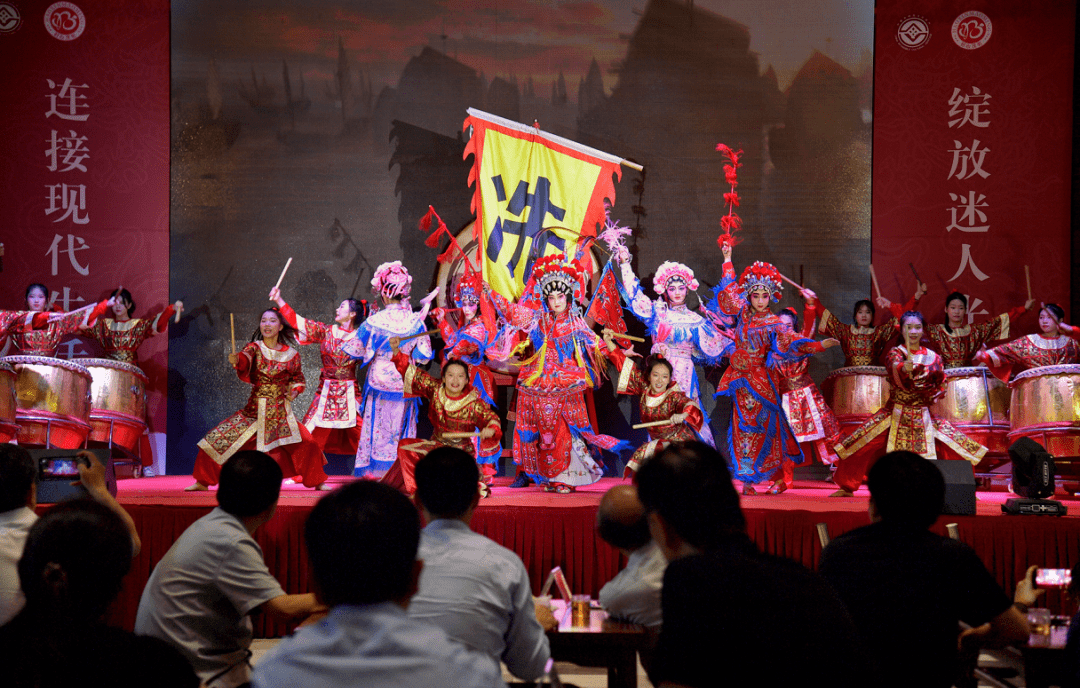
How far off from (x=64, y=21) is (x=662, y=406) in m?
5.20

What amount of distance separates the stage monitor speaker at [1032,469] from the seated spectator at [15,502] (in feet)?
13.0

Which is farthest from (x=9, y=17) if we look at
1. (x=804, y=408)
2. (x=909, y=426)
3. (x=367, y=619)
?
(x=367, y=619)

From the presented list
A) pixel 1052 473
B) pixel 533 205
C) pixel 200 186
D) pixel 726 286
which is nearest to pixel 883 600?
pixel 1052 473

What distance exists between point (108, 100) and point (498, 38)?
2911 millimetres

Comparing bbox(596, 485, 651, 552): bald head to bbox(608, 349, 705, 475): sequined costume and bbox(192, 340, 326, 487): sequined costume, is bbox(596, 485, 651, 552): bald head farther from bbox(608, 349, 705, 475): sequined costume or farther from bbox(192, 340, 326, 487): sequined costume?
bbox(192, 340, 326, 487): sequined costume

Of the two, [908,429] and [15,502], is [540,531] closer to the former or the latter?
[908,429]

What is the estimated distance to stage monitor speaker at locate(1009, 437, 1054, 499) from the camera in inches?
167

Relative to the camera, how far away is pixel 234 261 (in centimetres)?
666

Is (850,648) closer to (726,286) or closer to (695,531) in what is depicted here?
(695,531)

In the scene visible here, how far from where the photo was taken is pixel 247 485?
2.22 meters

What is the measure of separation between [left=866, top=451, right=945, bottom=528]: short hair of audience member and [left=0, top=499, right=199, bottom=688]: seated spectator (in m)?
1.42

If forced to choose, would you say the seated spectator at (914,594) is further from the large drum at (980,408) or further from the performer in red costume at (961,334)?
the performer in red costume at (961,334)

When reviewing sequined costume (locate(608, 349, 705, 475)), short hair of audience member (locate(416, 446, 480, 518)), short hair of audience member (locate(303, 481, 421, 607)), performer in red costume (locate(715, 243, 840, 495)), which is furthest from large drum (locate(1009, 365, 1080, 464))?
short hair of audience member (locate(303, 481, 421, 607))

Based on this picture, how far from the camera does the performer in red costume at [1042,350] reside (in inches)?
223
